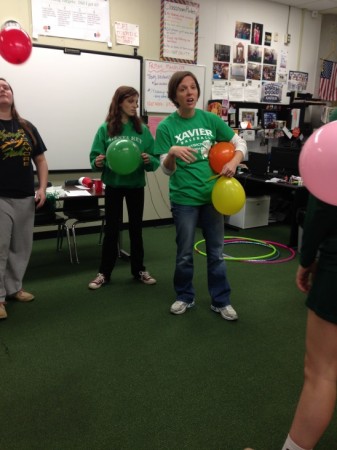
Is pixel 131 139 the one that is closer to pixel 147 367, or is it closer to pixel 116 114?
pixel 116 114

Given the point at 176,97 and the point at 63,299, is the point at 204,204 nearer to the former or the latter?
the point at 176,97

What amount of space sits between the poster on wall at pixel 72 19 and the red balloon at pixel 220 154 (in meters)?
2.70

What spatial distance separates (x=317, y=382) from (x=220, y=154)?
1530 millimetres

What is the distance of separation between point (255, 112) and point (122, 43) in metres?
2.21

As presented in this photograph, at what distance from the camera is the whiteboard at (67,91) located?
4.06 metres

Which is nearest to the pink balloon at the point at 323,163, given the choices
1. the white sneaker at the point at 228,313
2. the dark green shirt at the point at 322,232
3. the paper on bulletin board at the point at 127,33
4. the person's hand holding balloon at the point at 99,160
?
the dark green shirt at the point at 322,232

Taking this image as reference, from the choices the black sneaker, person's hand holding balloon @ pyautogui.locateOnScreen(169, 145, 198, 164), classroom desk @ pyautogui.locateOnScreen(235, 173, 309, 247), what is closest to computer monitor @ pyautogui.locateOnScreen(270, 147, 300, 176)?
classroom desk @ pyautogui.locateOnScreen(235, 173, 309, 247)

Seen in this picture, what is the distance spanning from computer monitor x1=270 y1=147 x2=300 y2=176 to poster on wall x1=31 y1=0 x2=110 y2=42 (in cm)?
242

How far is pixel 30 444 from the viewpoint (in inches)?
62.5

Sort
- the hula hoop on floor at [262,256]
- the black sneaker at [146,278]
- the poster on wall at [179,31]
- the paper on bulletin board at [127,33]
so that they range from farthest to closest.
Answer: the poster on wall at [179,31] < the paper on bulletin board at [127,33] < the hula hoop on floor at [262,256] < the black sneaker at [146,278]

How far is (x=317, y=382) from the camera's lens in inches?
47.2

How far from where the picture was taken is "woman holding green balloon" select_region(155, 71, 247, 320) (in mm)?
2369

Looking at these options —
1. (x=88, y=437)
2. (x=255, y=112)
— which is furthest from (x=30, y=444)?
(x=255, y=112)

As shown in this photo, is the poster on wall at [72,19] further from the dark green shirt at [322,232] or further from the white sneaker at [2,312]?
the dark green shirt at [322,232]
